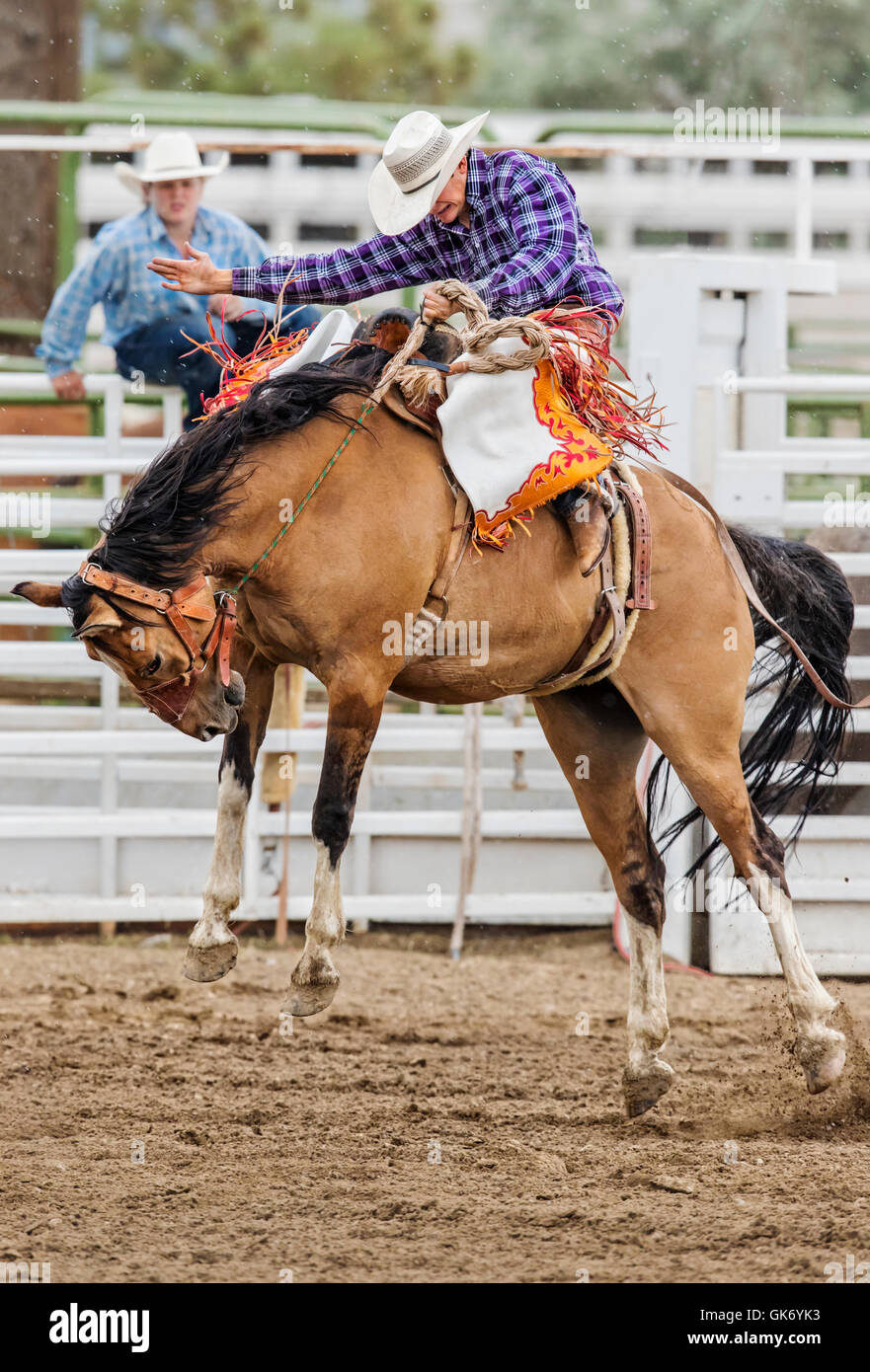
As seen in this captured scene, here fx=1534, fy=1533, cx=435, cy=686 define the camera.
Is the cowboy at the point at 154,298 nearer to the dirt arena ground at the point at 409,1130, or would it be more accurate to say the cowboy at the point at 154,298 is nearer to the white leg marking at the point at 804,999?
the dirt arena ground at the point at 409,1130

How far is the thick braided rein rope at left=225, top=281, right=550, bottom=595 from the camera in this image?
3.62m

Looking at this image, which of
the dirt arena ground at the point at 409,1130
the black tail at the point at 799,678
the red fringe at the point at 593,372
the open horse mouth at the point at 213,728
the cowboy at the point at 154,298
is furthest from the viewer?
the cowboy at the point at 154,298

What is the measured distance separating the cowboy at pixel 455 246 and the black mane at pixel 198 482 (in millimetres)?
347

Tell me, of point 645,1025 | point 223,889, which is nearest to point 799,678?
point 645,1025

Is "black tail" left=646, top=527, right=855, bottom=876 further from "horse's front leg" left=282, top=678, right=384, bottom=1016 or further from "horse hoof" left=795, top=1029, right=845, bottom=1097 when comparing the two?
"horse's front leg" left=282, top=678, right=384, bottom=1016

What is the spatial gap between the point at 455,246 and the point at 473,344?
1.61ft

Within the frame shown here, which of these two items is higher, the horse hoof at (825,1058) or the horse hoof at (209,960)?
the horse hoof at (209,960)

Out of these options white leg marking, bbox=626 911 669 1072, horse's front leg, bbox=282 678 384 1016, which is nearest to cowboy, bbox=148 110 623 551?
horse's front leg, bbox=282 678 384 1016

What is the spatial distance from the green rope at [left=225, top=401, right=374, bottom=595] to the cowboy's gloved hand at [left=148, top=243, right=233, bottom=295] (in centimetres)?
54

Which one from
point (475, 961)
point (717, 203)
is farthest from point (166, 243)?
point (717, 203)

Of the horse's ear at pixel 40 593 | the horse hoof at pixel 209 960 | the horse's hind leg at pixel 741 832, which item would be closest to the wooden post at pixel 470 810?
the horse's hind leg at pixel 741 832

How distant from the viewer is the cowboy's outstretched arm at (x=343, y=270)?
3941 millimetres

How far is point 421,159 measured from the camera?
12.1 ft

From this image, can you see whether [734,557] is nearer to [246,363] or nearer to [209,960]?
[246,363]
